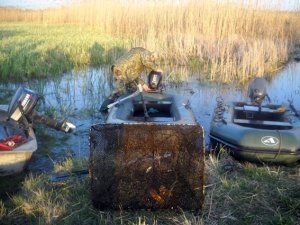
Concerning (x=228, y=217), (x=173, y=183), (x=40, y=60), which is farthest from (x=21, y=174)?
(x=40, y=60)

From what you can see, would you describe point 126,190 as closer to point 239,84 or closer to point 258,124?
point 258,124

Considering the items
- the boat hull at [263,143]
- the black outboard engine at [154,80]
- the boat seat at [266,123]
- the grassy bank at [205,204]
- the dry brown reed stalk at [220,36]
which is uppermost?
the dry brown reed stalk at [220,36]

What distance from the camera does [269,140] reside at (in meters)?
3.83

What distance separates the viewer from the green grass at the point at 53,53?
7.78 meters

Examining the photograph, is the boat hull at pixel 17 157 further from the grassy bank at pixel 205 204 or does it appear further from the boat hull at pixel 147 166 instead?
the boat hull at pixel 147 166

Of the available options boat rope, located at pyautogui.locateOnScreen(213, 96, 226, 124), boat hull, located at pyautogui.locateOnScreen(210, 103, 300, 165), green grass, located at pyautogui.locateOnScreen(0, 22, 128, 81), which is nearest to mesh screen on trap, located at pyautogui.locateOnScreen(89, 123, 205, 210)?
boat hull, located at pyautogui.locateOnScreen(210, 103, 300, 165)

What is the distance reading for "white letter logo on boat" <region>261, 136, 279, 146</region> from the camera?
151 inches

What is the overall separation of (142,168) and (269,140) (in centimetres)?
158

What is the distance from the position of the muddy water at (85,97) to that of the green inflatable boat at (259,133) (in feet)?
2.69

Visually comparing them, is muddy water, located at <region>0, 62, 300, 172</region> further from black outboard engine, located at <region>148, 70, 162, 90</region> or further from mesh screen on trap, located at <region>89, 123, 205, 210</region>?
mesh screen on trap, located at <region>89, 123, 205, 210</region>

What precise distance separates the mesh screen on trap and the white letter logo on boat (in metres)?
1.23

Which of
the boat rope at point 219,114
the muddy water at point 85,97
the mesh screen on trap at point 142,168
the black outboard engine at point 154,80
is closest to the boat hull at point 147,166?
the mesh screen on trap at point 142,168

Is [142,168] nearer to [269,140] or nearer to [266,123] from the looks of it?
[269,140]

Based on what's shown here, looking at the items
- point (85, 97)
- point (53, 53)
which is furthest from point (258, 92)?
point (53, 53)
